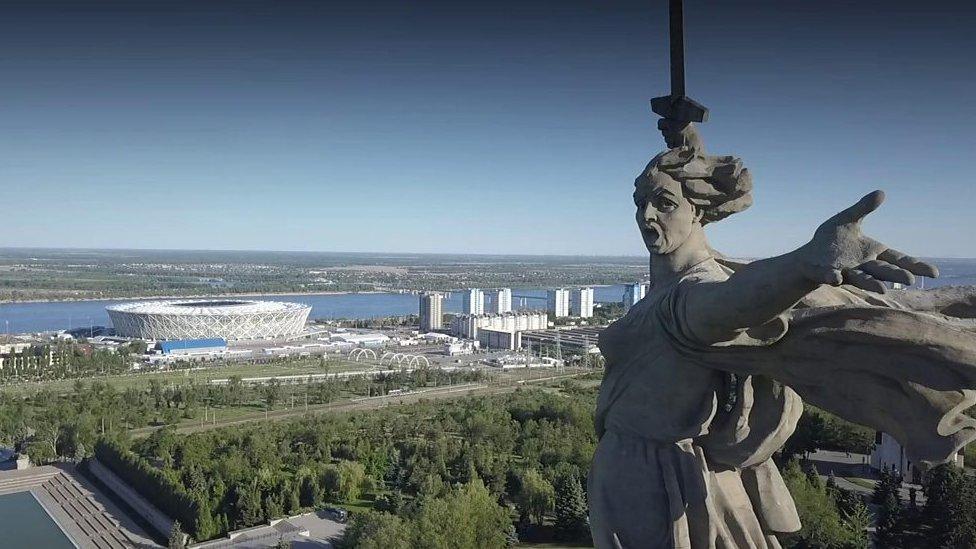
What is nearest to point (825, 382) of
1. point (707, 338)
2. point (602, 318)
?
point (707, 338)

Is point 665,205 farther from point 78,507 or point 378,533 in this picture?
point 78,507

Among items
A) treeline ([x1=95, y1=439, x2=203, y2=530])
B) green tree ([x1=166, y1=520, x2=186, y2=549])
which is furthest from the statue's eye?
treeline ([x1=95, y1=439, x2=203, y2=530])

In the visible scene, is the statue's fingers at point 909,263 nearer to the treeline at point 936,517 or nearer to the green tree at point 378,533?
the green tree at point 378,533

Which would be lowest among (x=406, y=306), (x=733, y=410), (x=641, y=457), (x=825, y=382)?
(x=406, y=306)


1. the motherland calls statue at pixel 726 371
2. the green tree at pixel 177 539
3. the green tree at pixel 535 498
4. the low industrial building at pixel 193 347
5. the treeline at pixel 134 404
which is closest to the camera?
the motherland calls statue at pixel 726 371

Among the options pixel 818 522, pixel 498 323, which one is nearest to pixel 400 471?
pixel 818 522

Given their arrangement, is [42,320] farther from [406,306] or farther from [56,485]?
[56,485]

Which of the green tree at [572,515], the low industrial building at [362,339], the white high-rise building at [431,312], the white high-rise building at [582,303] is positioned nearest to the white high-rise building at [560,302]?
the white high-rise building at [582,303]
